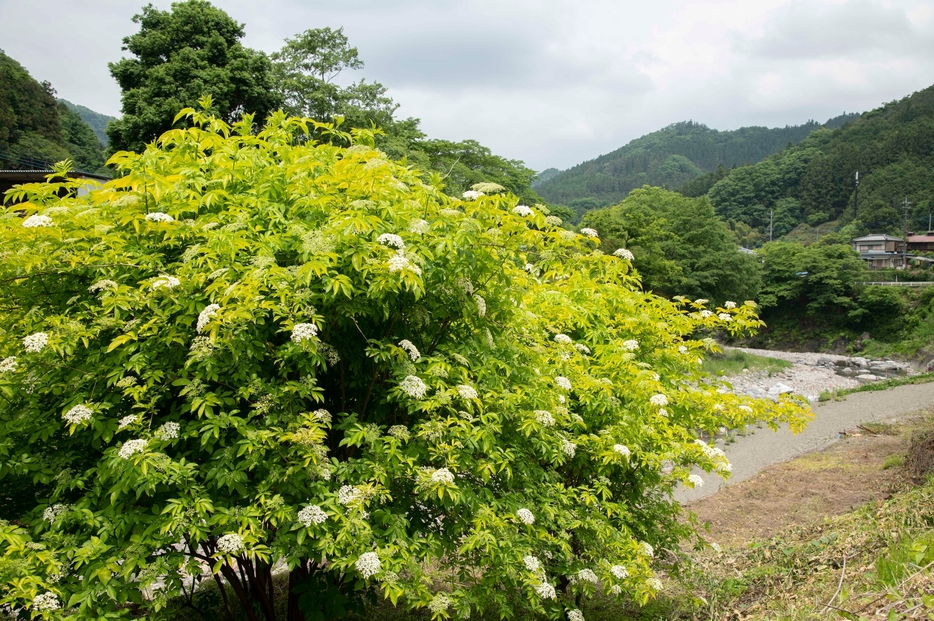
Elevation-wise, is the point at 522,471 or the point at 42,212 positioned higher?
the point at 42,212

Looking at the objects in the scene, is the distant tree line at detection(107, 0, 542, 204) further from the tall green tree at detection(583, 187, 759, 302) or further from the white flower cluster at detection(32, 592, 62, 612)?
the white flower cluster at detection(32, 592, 62, 612)

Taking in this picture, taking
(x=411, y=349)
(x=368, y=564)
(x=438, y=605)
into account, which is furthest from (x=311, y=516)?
(x=411, y=349)

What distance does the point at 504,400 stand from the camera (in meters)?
4.04

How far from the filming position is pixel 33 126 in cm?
4059

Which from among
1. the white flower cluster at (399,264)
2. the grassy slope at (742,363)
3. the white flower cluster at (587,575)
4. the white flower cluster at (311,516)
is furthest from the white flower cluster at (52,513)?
the grassy slope at (742,363)

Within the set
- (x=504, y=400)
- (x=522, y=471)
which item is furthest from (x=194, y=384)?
(x=522, y=471)

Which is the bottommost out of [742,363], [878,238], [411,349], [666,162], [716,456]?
[742,363]

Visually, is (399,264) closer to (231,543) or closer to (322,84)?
(231,543)

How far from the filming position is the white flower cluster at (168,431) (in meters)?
3.24

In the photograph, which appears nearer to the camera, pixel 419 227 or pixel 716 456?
pixel 419 227

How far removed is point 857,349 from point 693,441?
48.4 meters

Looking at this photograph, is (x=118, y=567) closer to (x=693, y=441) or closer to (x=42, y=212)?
(x=42, y=212)

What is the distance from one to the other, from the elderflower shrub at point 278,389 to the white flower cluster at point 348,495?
0.01 m

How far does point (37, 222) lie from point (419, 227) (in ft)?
7.19
